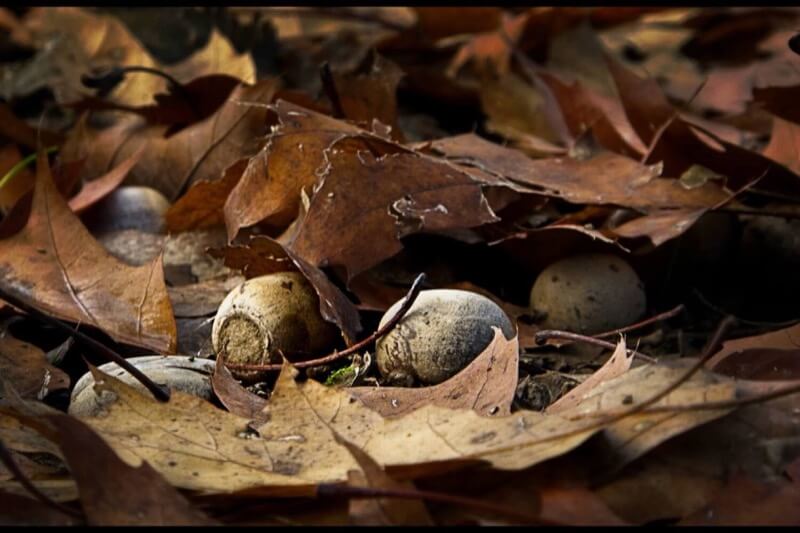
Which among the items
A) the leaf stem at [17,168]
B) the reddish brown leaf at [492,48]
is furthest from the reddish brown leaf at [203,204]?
the reddish brown leaf at [492,48]

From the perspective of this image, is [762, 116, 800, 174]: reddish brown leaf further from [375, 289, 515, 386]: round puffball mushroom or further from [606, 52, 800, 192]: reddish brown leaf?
[375, 289, 515, 386]: round puffball mushroom

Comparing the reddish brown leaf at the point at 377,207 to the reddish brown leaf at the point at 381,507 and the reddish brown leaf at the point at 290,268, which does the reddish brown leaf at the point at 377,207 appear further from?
the reddish brown leaf at the point at 381,507

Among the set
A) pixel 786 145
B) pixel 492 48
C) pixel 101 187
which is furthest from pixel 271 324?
pixel 492 48

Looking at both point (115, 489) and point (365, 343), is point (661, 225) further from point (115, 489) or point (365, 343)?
point (115, 489)

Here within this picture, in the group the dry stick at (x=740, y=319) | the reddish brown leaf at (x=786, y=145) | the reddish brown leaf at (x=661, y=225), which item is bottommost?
the dry stick at (x=740, y=319)

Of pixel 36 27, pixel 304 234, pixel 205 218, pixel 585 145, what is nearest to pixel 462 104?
pixel 585 145

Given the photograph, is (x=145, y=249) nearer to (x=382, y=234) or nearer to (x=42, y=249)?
(x=42, y=249)
